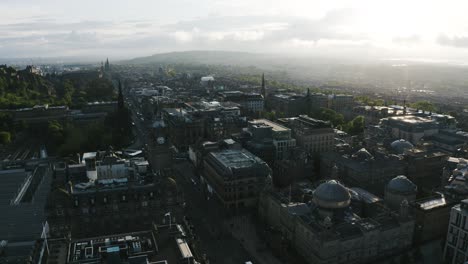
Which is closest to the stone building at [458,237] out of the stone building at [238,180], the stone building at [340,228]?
the stone building at [340,228]

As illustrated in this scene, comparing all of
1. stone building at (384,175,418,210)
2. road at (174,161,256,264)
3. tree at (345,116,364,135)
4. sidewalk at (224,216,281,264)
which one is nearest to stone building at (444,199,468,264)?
stone building at (384,175,418,210)

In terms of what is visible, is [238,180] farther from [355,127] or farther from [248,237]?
[355,127]

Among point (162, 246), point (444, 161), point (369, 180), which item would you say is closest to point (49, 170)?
point (162, 246)

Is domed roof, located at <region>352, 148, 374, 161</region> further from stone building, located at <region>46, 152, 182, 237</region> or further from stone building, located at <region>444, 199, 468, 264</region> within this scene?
stone building, located at <region>46, 152, 182, 237</region>

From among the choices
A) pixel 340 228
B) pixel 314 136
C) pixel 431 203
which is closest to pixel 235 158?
pixel 314 136

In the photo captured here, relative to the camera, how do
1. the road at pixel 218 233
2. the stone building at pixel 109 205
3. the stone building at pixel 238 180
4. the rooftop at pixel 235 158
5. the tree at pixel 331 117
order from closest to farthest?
the stone building at pixel 109 205, the road at pixel 218 233, the stone building at pixel 238 180, the rooftop at pixel 235 158, the tree at pixel 331 117

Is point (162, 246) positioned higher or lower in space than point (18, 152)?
higher

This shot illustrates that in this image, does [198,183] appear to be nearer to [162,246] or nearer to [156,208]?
[156,208]

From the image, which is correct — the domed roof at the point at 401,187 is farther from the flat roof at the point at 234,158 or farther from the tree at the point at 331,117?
the tree at the point at 331,117
